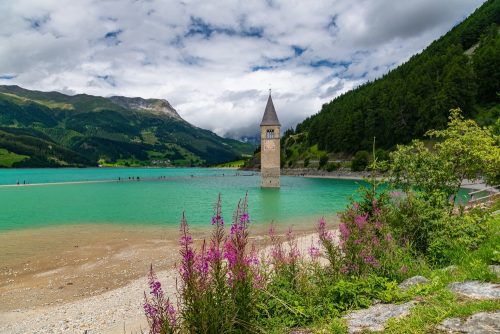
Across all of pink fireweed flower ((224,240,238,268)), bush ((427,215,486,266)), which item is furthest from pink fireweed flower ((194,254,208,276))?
bush ((427,215,486,266))

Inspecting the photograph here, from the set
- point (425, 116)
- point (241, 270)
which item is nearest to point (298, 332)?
point (241, 270)

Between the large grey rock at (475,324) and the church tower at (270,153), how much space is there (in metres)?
80.3

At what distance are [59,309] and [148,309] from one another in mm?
10644

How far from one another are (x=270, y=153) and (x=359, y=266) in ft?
261

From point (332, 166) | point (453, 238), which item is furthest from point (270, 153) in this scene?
point (453, 238)

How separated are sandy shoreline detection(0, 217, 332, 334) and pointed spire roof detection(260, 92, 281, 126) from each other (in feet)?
202

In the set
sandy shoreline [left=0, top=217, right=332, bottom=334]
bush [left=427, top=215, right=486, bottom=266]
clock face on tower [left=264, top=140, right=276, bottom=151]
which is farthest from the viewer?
clock face on tower [left=264, top=140, right=276, bottom=151]

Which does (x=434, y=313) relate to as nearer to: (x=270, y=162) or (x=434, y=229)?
(x=434, y=229)

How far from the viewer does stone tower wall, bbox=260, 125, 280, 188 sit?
8681cm

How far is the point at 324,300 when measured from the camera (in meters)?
7.44

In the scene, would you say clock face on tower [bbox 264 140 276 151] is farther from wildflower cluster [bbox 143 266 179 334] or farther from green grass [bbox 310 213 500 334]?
wildflower cluster [bbox 143 266 179 334]

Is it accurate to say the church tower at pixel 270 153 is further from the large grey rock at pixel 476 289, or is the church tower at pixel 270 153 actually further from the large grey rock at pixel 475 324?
the large grey rock at pixel 475 324

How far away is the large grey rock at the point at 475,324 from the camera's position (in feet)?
16.9

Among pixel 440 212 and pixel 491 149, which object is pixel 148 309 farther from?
pixel 491 149
